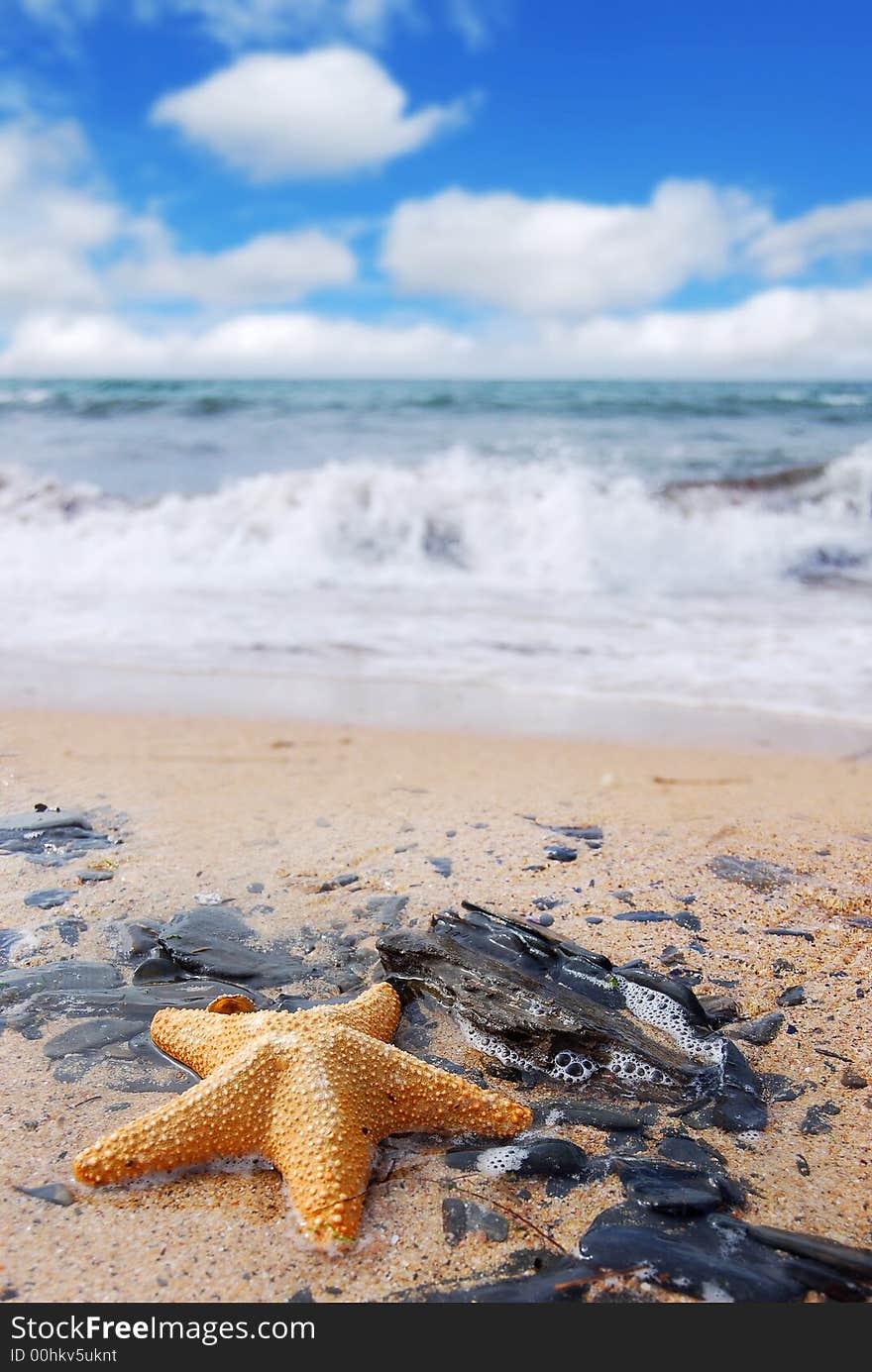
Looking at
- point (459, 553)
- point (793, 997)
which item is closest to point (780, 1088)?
point (793, 997)

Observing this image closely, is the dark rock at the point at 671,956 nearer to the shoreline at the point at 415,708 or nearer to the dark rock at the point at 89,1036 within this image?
the dark rock at the point at 89,1036

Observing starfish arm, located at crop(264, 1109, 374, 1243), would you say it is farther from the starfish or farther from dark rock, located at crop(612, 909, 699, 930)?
dark rock, located at crop(612, 909, 699, 930)

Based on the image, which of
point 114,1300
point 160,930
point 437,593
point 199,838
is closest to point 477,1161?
point 114,1300

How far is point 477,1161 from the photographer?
2.44 metres

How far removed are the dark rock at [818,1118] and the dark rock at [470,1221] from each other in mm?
915

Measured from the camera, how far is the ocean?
7703 mm

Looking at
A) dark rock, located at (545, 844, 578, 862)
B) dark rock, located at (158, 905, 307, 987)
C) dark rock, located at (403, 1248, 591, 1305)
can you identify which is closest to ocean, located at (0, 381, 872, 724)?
dark rock, located at (545, 844, 578, 862)

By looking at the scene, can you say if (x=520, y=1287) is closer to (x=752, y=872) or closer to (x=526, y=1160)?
(x=526, y=1160)

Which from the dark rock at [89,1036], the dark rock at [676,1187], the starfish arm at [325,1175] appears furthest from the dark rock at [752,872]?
the dark rock at [89,1036]

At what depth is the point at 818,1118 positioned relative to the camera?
2.60m

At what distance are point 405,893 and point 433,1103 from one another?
54.2 inches

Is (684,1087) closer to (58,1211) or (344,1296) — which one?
(344,1296)

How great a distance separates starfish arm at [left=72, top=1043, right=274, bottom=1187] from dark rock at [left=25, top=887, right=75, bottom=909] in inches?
58.6

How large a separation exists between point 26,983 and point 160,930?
495 millimetres
